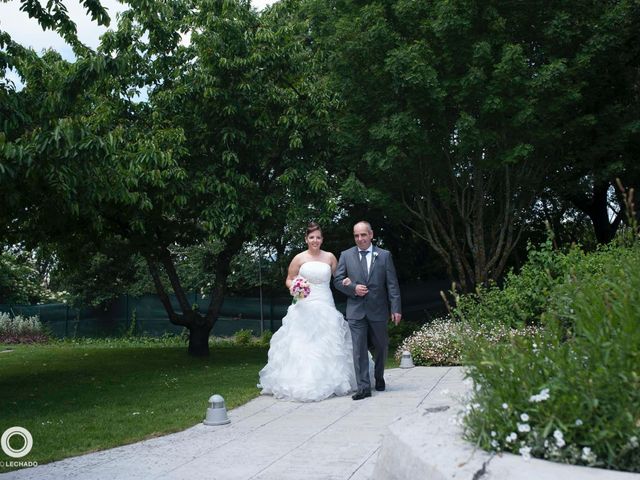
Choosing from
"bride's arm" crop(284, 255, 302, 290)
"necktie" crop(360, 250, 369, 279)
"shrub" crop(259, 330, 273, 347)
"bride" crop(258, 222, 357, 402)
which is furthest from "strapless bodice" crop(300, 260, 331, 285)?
"shrub" crop(259, 330, 273, 347)

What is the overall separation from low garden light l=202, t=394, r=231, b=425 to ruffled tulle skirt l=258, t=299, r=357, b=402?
64.4 inches

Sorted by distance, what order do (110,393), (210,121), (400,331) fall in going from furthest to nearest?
1. (400,331)
2. (210,121)
3. (110,393)

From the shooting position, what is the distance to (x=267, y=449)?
620 centimetres

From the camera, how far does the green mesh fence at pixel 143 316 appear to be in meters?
25.1

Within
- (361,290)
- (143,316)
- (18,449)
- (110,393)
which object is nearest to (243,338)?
(143,316)

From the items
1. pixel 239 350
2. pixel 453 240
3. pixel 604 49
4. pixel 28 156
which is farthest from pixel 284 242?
pixel 28 156

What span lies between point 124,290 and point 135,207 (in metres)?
14.6

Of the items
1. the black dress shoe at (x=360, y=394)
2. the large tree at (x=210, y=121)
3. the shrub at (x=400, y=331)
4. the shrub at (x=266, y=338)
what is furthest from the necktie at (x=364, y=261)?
the shrub at (x=266, y=338)

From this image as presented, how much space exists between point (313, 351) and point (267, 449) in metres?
3.20

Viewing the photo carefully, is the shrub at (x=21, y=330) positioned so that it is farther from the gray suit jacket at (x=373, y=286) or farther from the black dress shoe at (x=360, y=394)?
the black dress shoe at (x=360, y=394)

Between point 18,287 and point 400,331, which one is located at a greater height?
point 18,287

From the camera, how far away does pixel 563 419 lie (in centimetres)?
369

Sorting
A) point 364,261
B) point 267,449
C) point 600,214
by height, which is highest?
point 600,214

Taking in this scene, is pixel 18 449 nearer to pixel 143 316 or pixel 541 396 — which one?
pixel 541 396
